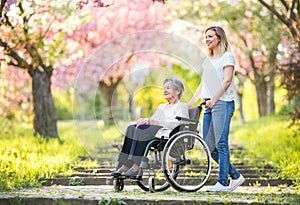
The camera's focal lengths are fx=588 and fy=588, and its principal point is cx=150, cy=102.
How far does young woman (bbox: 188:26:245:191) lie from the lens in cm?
519

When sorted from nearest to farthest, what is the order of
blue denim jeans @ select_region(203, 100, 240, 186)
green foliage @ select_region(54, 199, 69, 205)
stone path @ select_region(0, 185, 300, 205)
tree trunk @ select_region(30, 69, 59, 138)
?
stone path @ select_region(0, 185, 300, 205), green foliage @ select_region(54, 199, 69, 205), blue denim jeans @ select_region(203, 100, 240, 186), tree trunk @ select_region(30, 69, 59, 138)

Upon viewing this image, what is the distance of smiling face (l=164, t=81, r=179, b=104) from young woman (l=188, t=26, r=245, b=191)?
250mm

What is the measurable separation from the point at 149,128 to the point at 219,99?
2.24ft

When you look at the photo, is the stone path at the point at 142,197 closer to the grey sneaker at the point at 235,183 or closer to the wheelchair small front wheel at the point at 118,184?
the wheelchair small front wheel at the point at 118,184

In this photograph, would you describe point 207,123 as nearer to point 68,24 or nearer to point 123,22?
point 68,24

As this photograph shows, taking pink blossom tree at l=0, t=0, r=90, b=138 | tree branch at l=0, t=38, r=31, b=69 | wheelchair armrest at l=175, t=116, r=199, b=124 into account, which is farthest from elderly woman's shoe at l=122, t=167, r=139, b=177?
tree branch at l=0, t=38, r=31, b=69

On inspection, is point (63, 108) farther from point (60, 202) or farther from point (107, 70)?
point (60, 202)

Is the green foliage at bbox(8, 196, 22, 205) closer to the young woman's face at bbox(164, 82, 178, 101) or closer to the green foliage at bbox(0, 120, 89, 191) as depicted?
the green foliage at bbox(0, 120, 89, 191)

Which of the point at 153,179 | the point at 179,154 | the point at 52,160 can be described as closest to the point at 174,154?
the point at 179,154

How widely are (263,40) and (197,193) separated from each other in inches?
417

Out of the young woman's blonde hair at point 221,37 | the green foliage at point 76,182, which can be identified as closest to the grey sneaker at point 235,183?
the young woman's blonde hair at point 221,37

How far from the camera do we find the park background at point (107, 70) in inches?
266

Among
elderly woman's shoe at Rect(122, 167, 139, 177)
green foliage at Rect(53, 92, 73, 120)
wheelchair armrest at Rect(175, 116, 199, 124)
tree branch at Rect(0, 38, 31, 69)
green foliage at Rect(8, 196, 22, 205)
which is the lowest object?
green foliage at Rect(8, 196, 22, 205)

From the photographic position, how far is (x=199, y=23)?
19.4 m
